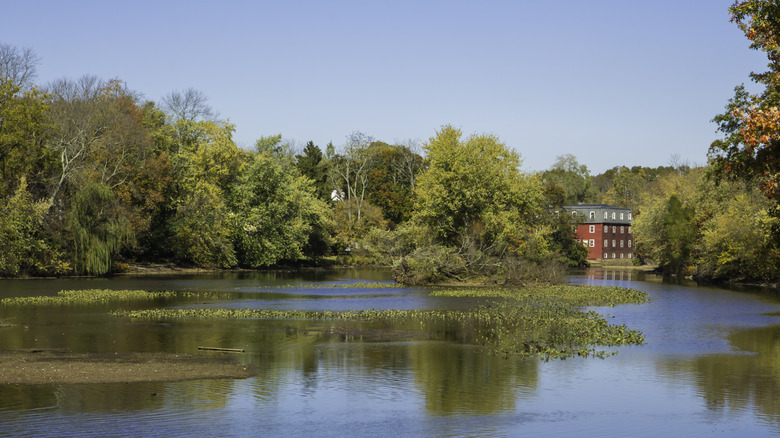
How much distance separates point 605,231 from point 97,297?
11260 centimetres

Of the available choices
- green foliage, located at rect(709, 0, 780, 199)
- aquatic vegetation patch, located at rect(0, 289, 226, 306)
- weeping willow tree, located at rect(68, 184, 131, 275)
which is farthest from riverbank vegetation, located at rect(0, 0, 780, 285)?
green foliage, located at rect(709, 0, 780, 199)

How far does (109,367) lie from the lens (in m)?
25.0

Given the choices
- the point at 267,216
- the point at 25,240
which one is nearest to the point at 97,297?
the point at 25,240

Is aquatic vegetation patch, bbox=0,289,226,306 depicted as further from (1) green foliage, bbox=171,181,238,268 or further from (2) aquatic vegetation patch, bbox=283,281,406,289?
(1) green foliage, bbox=171,181,238,268

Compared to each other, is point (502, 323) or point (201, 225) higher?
point (201, 225)

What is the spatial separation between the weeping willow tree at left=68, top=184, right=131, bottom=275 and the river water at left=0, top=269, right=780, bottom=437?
3006cm

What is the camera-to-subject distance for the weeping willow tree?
69.4 metres

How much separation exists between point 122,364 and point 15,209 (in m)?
44.8

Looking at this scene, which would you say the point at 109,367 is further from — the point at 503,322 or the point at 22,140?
the point at 22,140

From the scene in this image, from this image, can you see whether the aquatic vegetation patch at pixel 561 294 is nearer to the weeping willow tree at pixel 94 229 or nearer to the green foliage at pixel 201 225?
the weeping willow tree at pixel 94 229

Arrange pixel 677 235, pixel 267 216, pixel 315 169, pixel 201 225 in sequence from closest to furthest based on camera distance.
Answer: pixel 201 225, pixel 267 216, pixel 677 235, pixel 315 169

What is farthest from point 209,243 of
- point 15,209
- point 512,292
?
point 512,292

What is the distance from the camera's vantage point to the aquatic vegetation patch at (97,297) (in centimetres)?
4669

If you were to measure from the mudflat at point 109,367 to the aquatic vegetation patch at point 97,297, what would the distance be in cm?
2033
